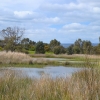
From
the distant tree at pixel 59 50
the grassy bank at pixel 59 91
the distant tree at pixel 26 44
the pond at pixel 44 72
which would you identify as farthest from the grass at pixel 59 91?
the distant tree at pixel 26 44

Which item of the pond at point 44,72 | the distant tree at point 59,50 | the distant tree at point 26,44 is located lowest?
the pond at point 44,72

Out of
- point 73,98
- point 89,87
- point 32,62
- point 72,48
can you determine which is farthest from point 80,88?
point 72,48

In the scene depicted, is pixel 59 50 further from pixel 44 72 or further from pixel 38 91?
pixel 38 91

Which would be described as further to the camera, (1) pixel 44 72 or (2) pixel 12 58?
(2) pixel 12 58

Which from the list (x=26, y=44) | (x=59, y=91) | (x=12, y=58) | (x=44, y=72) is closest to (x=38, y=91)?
(x=59, y=91)

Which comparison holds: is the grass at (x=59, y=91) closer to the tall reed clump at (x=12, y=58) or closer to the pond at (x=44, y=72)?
the pond at (x=44, y=72)

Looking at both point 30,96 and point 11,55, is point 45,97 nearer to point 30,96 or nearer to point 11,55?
point 30,96

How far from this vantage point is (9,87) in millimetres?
6879

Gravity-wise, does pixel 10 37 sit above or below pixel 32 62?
above

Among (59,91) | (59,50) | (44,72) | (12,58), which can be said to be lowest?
(59,91)

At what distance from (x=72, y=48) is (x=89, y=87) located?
4008 cm

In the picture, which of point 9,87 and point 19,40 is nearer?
point 9,87

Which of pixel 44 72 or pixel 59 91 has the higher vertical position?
pixel 44 72

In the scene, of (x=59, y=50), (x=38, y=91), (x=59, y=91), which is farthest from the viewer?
(x=59, y=50)
